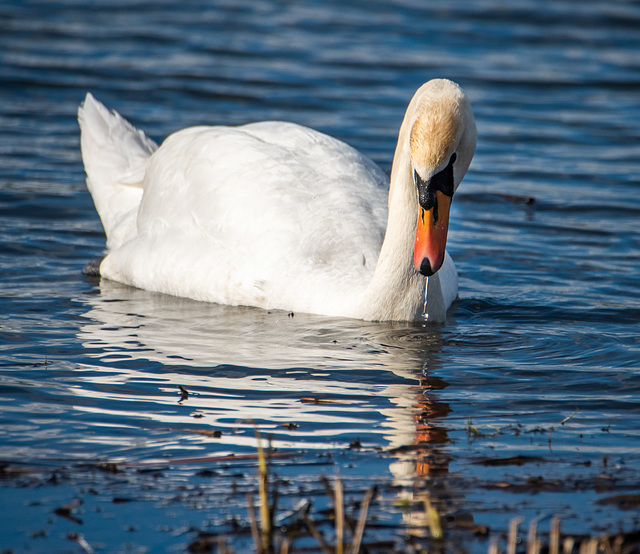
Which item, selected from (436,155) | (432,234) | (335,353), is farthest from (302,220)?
(436,155)

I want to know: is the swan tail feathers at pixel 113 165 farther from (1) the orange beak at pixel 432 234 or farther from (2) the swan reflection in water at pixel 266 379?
(1) the orange beak at pixel 432 234

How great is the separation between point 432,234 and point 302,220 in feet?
5.04

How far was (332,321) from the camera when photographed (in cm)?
734

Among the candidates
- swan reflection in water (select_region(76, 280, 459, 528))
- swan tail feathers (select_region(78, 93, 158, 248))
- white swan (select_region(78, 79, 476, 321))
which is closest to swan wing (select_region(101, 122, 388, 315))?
white swan (select_region(78, 79, 476, 321))

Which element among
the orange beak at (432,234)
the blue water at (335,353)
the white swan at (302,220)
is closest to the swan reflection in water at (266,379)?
the blue water at (335,353)

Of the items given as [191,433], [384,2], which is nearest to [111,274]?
[191,433]

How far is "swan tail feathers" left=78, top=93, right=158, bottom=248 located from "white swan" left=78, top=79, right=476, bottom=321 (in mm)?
196

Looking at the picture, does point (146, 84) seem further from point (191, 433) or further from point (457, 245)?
point (191, 433)

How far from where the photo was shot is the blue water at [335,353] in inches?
180

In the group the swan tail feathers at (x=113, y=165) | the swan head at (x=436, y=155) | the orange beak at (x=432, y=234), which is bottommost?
the orange beak at (x=432, y=234)

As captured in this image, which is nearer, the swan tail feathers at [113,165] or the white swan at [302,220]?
the white swan at [302,220]

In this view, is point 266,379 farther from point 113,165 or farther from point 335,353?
point 113,165

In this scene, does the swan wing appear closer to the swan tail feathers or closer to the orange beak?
the swan tail feathers

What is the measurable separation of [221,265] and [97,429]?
268cm
